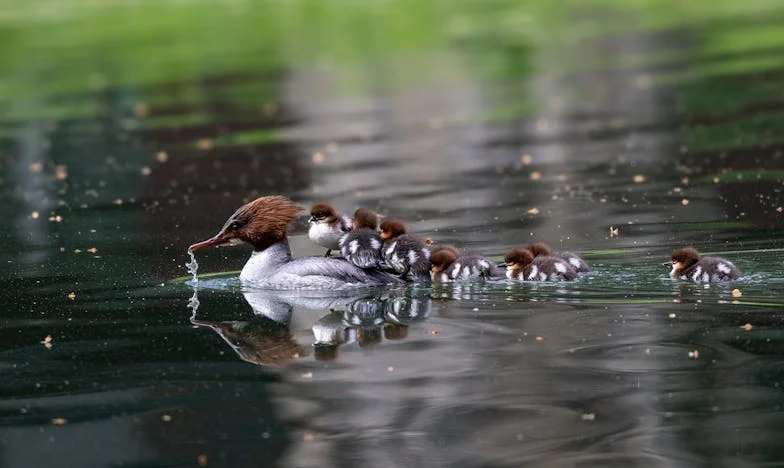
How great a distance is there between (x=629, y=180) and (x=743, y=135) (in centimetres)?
244

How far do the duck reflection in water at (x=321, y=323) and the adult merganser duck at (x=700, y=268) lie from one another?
1451mm

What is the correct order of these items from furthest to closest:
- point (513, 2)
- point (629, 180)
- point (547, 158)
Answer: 1. point (513, 2)
2. point (547, 158)
3. point (629, 180)

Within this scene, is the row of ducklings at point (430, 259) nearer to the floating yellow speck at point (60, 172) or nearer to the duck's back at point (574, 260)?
the duck's back at point (574, 260)

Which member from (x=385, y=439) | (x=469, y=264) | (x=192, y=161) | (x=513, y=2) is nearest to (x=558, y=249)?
(x=469, y=264)

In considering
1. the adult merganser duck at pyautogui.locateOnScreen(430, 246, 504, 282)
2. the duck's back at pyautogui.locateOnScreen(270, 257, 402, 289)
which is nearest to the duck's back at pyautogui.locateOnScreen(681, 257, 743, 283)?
the adult merganser duck at pyautogui.locateOnScreen(430, 246, 504, 282)

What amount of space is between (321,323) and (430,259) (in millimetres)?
1080

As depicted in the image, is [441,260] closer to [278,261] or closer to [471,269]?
[471,269]

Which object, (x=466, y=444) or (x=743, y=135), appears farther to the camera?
(x=743, y=135)

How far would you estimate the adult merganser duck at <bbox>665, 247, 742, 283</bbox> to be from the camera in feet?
30.3

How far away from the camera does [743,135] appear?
15812 mm

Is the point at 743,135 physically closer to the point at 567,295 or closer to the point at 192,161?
the point at 192,161

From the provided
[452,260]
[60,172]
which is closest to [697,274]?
[452,260]

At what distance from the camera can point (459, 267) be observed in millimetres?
9703

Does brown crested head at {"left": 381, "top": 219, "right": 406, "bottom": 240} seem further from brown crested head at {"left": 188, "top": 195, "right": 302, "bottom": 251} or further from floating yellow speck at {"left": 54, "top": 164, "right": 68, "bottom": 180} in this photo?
floating yellow speck at {"left": 54, "top": 164, "right": 68, "bottom": 180}
